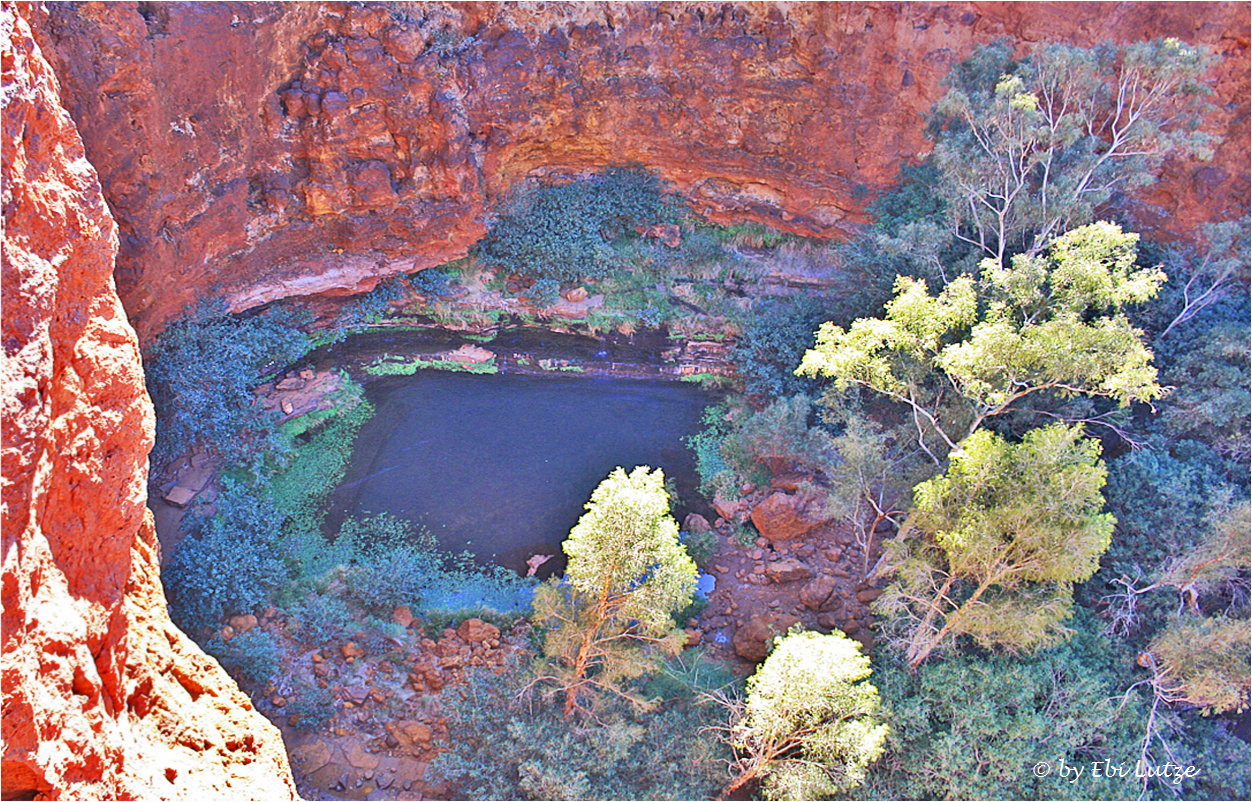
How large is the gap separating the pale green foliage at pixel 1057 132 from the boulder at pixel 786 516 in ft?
20.4

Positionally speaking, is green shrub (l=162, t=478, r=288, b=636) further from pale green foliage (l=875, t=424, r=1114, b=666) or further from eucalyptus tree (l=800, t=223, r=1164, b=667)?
pale green foliage (l=875, t=424, r=1114, b=666)

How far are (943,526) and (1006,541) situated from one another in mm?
912

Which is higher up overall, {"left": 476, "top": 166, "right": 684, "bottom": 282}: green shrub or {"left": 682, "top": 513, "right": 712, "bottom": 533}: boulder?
{"left": 476, "top": 166, "right": 684, "bottom": 282}: green shrub

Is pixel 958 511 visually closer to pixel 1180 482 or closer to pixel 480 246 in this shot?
pixel 1180 482

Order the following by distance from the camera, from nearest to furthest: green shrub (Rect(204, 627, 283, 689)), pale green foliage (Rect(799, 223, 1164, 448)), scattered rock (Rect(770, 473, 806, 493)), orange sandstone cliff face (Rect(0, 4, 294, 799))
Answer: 1. orange sandstone cliff face (Rect(0, 4, 294, 799))
2. pale green foliage (Rect(799, 223, 1164, 448))
3. green shrub (Rect(204, 627, 283, 689))
4. scattered rock (Rect(770, 473, 806, 493))

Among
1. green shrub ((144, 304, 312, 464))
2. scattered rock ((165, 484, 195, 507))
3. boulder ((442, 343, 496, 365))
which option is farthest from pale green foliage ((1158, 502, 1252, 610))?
scattered rock ((165, 484, 195, 507))

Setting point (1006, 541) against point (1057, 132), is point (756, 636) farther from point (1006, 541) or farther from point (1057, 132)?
point (1057, 132)

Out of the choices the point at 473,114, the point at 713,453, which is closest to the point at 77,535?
the point at 713,453

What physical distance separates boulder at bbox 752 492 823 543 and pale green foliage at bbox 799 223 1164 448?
2.70m

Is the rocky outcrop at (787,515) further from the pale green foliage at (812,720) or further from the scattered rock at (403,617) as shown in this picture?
the scattered rock at (403,617)

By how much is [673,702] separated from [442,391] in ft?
29.7

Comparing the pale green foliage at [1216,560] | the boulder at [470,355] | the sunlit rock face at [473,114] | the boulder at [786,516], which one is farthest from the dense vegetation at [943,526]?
the boulder at [470,355]

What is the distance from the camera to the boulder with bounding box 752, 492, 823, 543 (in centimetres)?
1481

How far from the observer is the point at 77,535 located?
269 inches
